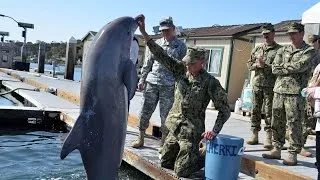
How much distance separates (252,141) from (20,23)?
28953 millimetres

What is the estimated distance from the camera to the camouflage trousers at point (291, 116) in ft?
20.8

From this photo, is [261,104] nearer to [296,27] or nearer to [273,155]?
[273,155]

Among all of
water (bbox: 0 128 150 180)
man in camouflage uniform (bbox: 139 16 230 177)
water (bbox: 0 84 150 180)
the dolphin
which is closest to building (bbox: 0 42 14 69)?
water (bbox: 0 84 150 180)

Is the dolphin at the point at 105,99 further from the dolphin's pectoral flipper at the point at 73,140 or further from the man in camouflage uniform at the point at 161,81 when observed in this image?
the man in camouflage uniform at the point at 161,81

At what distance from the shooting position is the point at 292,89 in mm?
6402

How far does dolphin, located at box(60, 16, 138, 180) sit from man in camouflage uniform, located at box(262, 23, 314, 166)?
3.41 metres

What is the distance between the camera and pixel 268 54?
739cm

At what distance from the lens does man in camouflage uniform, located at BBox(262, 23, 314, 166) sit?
20.8ft

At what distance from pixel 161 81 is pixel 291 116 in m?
1.91

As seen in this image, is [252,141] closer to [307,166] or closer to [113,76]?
[307,166]

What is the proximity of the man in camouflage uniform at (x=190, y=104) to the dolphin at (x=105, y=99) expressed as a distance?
2.19m

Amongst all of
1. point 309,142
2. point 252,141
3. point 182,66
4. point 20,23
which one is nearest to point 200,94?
point 182,66

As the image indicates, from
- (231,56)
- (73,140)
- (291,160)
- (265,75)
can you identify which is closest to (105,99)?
(73,140)

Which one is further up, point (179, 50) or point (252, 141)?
point (179, 50)
